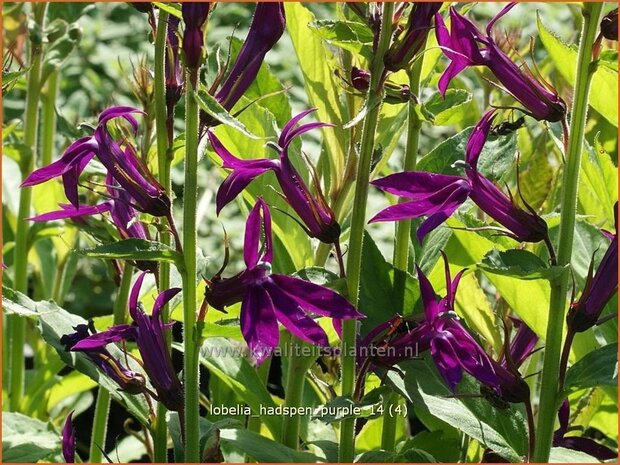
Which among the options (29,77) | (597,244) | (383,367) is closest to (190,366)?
(383,367)

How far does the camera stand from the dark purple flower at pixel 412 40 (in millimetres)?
813

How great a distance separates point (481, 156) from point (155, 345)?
1.36ft

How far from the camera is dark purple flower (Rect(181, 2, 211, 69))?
2.61 feet

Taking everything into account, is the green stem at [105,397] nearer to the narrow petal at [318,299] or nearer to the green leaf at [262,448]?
the green leaf at [262,448]

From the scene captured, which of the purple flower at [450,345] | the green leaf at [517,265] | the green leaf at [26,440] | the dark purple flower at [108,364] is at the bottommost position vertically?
the green leaf at [26,440]

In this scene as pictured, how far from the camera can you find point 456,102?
0.91 m

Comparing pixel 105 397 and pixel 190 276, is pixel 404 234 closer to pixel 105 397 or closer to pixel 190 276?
pixel 190 276

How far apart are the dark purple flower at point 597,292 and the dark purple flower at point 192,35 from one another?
0.39m

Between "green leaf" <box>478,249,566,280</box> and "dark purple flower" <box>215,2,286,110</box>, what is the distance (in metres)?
0.27

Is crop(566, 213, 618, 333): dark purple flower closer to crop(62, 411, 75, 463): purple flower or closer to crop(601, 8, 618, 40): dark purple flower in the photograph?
crop(601, 8, 618, 40): dark purple flower

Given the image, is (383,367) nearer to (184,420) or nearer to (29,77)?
(184,420)

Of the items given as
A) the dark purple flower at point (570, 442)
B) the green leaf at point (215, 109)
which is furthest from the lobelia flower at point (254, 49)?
the dark purple flower at point (570, 442)

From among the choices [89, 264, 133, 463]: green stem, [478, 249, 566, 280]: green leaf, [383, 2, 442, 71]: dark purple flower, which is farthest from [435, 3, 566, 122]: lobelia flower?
[89, 264, 133, 463]: green stem

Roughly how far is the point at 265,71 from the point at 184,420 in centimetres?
41
